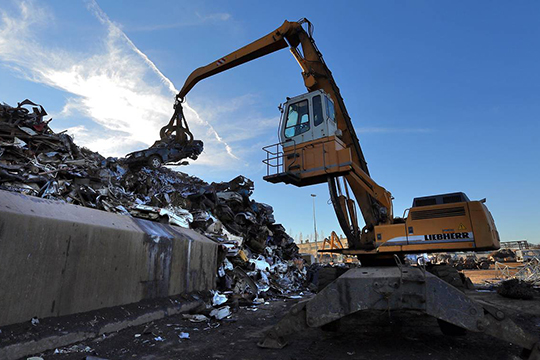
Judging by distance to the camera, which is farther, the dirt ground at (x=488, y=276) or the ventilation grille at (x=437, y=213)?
the dirt ground at (x=488, y=276)

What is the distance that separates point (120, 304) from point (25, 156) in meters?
4.66

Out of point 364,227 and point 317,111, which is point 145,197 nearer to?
point 317,111

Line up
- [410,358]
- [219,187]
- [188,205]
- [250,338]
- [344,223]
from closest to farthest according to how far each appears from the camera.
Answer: [410,358] < [250,338] < [344,223] < [188,205] < [219,187]

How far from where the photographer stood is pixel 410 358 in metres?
3.47

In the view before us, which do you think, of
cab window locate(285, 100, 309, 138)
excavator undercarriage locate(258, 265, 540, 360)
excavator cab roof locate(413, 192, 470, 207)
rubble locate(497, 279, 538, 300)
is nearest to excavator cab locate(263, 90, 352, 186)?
cab window locate(285, 100, 309, 138)

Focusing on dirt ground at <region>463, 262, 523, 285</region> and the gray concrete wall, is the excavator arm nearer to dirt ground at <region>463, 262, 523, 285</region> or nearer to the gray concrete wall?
the gray concrete wall

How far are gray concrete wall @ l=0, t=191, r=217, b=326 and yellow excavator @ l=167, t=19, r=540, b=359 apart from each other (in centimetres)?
230

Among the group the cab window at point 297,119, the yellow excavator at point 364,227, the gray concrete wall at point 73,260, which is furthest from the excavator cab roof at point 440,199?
the gray concrete wall at point 73,260

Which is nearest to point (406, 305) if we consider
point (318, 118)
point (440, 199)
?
point (440, 199)

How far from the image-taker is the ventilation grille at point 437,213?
5574mm

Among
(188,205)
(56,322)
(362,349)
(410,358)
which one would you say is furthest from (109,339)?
(188,205)

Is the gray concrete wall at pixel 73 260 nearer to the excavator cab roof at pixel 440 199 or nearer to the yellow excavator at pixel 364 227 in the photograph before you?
the yellow excavator at pixel 364 227

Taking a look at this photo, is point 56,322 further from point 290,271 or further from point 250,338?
point 290,271

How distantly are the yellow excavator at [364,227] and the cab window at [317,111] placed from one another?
2 cm
